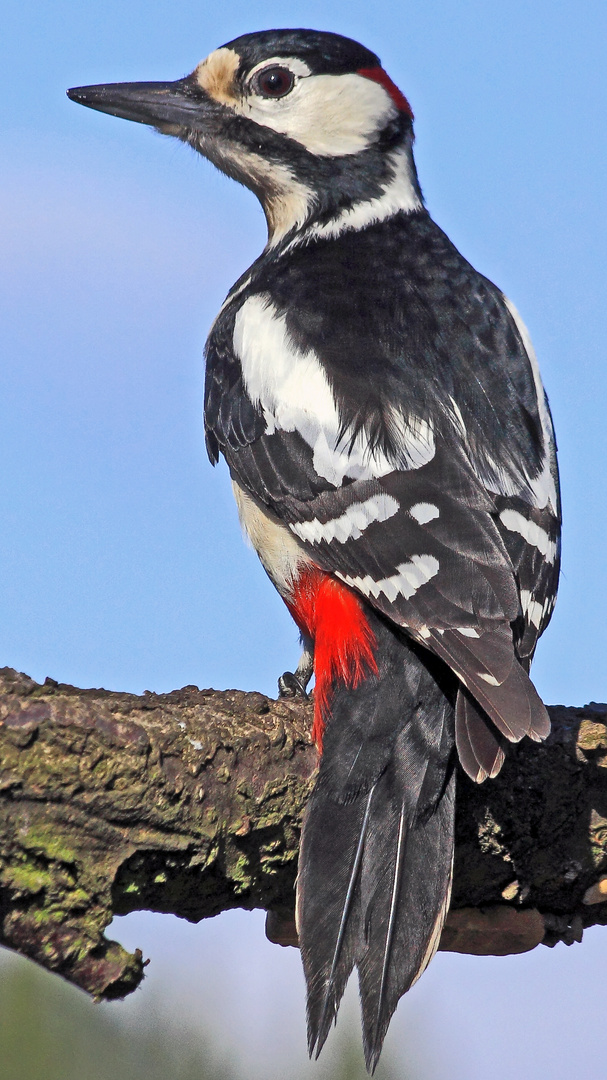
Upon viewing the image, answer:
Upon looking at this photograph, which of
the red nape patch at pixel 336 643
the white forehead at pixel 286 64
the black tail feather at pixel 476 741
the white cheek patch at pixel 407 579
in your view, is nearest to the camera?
the black tail feather at pixel 476 741

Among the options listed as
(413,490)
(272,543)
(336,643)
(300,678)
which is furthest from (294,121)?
(336,643)

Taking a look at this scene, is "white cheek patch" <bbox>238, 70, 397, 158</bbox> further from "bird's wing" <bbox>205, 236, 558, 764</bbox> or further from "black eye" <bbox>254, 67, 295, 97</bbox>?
"bird's wing" <bbox>205, 236, 558, 764</bbox>

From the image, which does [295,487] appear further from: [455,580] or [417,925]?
[417,925]

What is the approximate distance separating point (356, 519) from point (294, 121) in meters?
1.89

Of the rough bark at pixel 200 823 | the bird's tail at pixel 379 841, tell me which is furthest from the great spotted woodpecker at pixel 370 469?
the rough bark at pixel 200 823

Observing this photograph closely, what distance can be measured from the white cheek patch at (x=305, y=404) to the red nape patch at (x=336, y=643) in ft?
1.08

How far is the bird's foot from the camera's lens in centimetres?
392

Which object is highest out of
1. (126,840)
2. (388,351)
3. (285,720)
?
(388,351)

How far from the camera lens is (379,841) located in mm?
2961

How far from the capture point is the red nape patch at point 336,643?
→ 317 cm

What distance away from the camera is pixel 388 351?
11.7 ft

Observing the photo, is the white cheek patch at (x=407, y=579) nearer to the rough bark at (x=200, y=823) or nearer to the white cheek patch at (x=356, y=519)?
the white cheek patch at (x=356, y=519)

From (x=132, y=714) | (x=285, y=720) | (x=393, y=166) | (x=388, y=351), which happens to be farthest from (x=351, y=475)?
(x=393, y=166)

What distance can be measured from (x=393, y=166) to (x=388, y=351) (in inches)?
51.5
